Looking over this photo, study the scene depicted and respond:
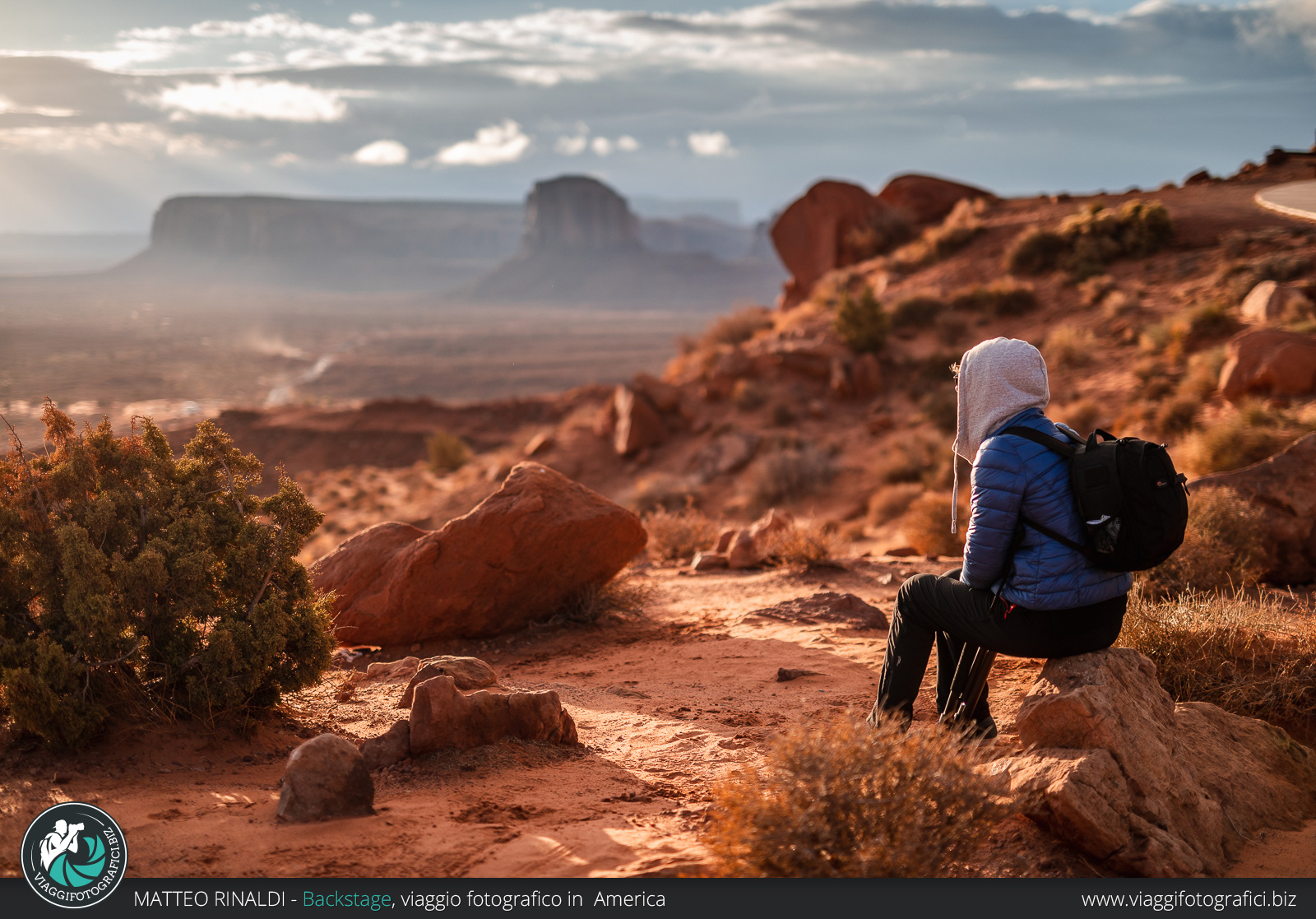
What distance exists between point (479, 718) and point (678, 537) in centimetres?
707

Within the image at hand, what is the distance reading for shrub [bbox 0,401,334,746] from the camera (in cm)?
406

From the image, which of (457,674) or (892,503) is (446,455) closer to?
(892,503)

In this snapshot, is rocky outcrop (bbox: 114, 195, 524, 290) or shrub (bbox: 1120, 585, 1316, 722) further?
rocky outcrop (bbox: 114, 195, 524, 290)

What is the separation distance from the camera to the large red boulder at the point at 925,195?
31.7 metres

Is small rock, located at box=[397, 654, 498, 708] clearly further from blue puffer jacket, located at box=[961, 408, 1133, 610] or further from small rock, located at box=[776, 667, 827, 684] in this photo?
blue puffer jacket, located at box=[961, 408, 1133, 610]

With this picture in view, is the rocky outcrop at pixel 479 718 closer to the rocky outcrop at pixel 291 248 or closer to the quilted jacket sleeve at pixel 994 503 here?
the quilted jacket sleeve at pixel 994 503

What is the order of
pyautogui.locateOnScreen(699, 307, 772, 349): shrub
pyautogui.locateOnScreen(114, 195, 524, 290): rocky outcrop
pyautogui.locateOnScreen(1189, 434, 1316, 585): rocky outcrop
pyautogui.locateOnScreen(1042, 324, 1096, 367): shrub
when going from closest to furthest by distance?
pyautogui.locateOnScreen(1189, 434, 1316, 585): rocky outcrop
pyautogui.locateOnScreen(1042, 324, 1096, 367): shrub
pyautogui.locateOnScreen(699, 307, 772, 349): shrub
pyautogui.locateOnScreen(114, 195, 524, 290): rocky outcrop

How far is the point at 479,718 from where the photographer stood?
432 centimetres

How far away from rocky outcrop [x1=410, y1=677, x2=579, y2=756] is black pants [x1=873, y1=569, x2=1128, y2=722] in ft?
5.54

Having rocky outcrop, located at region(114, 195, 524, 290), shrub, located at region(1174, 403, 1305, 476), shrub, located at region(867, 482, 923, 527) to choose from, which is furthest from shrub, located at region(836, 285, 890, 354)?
rocky outcrop, located at region(114, 195, 524, 290)

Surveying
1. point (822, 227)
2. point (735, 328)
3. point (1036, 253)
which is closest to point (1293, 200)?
point (1036, 253)

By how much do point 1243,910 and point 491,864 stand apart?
8.76ft

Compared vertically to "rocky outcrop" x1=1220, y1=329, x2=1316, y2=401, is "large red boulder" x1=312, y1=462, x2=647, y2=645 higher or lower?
lower

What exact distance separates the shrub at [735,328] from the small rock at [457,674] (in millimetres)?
21851
